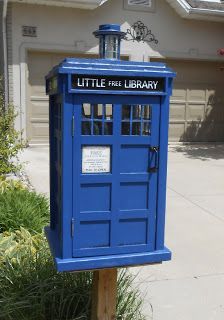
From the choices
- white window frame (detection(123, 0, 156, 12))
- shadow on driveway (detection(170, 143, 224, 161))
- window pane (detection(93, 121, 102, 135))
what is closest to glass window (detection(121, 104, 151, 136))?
window pane (detection(93, 121, 102, 135))

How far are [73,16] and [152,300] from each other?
28.4 ft

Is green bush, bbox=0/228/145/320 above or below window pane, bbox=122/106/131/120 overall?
below

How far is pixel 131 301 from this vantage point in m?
2.99

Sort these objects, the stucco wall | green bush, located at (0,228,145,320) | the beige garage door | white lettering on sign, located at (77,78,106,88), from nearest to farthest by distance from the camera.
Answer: white lettering on sign, located at (77,78,106,88) → green bush, located at (0,228,145,320) → the stucco wall → the beige garage door

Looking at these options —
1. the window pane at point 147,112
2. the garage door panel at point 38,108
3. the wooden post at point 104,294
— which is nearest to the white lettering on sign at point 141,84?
the window pane at point 147,112

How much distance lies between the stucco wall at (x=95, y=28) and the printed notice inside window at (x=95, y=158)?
8.77 m

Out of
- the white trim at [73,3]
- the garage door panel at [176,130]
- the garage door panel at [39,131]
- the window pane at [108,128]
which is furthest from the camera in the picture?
the garage door panel at [176,130]

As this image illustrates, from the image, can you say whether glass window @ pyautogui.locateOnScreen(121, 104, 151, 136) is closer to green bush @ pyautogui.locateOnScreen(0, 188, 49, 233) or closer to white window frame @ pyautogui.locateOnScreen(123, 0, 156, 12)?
green bush @ pyautogui.locateOnScreen(0, 188, 49, 233)

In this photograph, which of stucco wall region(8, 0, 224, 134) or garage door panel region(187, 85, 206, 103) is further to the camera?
garage door panel region(187, 85, 206, 103)

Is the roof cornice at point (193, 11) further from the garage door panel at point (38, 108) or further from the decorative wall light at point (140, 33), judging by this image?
the garage door panel at point (38, 108)

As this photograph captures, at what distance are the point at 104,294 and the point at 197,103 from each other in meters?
10.8

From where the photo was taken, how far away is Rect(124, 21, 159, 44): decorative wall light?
11.3 meters

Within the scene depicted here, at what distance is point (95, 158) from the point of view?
2.20 metres

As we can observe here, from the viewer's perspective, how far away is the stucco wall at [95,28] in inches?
410
